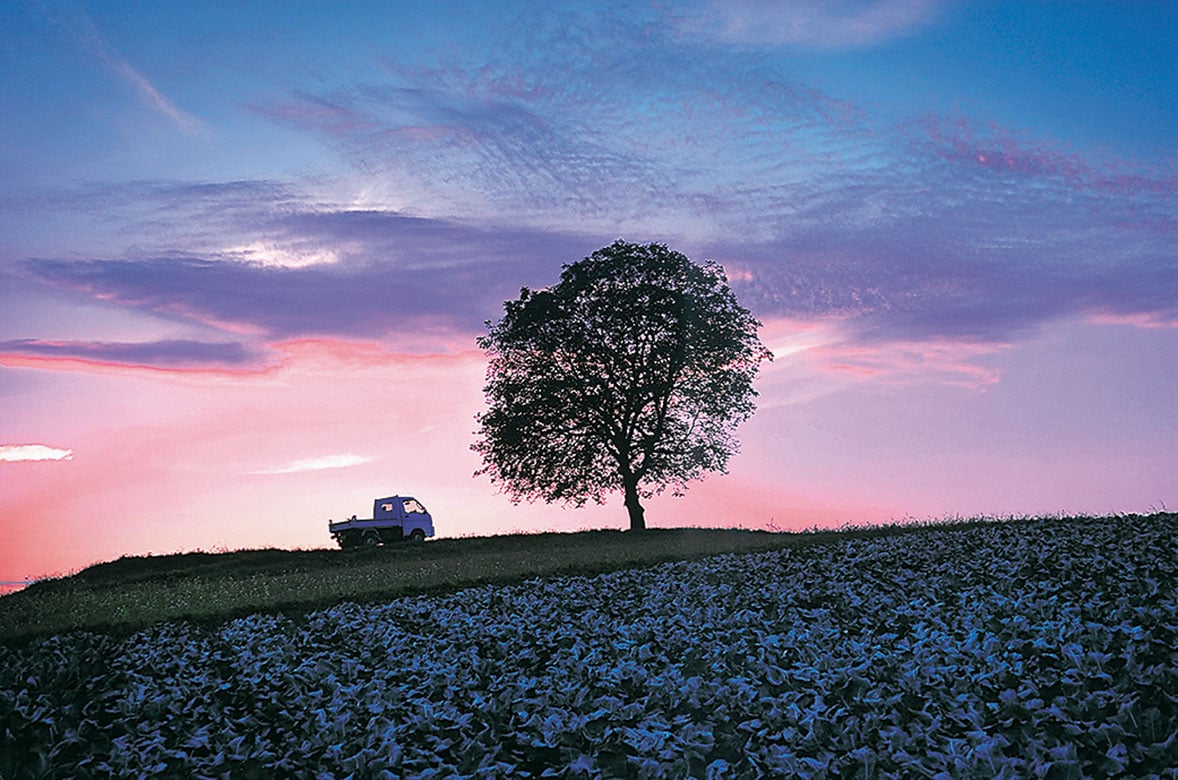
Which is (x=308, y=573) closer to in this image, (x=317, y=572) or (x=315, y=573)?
(x=317, y=572)

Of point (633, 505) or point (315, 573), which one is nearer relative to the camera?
point (315, 573)

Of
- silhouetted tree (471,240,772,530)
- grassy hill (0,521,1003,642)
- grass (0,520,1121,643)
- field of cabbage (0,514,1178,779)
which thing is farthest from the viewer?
silhouetted tree (471,240,772,530)

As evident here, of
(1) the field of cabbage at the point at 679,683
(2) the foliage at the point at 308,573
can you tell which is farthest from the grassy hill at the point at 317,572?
(1) the field of cabbage at the point at 679,683

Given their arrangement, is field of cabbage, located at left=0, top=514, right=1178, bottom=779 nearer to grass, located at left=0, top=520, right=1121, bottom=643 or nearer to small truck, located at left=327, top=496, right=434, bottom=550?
grass, located at left=0, top=520, right=1121, bottom=643

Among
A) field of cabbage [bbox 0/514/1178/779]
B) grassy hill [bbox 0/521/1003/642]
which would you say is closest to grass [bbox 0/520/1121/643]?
grassy hill [bbox 0/521/1003/642]

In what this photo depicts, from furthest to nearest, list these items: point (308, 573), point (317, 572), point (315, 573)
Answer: point (317, 572), point (308, 573), point (315, 573)

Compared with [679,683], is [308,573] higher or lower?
higher

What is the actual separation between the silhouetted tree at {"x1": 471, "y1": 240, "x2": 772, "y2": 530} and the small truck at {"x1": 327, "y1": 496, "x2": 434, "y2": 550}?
4660 mm

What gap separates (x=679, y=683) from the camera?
9.60 metres

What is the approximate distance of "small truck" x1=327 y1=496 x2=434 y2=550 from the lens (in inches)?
1563

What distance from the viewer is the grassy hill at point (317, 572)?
19.5 metres

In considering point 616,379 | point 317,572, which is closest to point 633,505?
point 616,379

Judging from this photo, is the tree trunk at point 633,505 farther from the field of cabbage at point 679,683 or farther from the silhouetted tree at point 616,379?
the field of cabbage at point 679,683

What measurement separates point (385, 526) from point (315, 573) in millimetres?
10516
